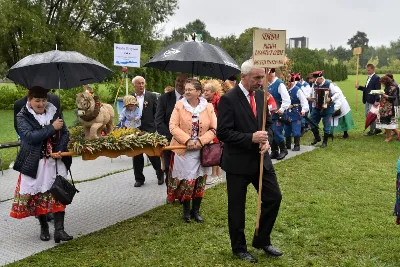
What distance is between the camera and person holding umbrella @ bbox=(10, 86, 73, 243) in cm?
505

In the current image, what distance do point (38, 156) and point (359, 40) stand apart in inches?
5658

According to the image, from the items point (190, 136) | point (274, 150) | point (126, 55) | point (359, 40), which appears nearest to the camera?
point (190, 136)

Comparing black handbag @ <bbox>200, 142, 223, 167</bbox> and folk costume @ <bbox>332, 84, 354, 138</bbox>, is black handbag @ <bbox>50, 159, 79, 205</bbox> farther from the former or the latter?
folk costume @ <bbox>332, 84, 354, 138</bbox>

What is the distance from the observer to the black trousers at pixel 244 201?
4.52m

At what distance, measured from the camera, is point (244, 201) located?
15.1ft

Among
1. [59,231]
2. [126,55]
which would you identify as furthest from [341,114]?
[59,231]

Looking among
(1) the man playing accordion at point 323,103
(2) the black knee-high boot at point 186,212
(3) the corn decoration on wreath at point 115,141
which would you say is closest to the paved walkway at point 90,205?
(2) the black knee-high boot at point 186,212

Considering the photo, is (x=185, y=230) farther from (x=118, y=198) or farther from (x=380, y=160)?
(x=380, y=160)

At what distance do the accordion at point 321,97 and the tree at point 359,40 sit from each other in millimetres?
133245

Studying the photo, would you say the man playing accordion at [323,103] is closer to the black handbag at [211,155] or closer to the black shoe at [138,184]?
the black shoe at [138,184]

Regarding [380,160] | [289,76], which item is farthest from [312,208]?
[289,76]

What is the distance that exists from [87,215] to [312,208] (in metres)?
3.24

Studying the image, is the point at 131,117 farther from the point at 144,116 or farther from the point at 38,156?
the point at 38,156

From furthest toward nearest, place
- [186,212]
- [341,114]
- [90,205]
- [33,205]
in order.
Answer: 1. [341,114]
2. [90,205]
3. [186,212]
4. [33,205]
